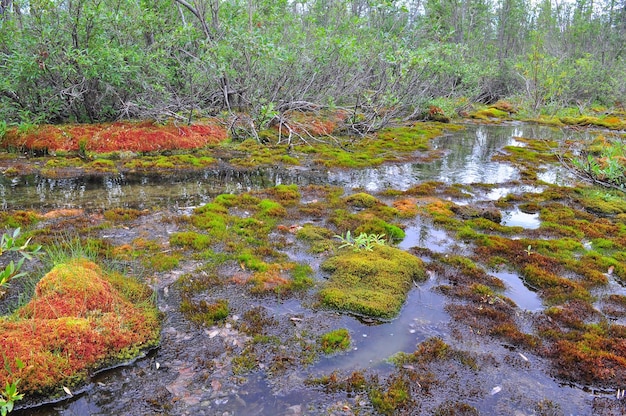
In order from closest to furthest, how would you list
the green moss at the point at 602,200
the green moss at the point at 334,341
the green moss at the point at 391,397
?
the green moss at the point at 391,397 < the green moss at the point at 334,341 < the green moss at the point at 602,200

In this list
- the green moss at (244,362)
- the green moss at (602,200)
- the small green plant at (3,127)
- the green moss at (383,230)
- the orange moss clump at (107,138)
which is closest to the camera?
the green moss at (244,362)

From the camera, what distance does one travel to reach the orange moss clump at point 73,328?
4285 millimetres

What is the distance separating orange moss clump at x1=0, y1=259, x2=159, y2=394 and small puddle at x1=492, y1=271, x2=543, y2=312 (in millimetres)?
5114

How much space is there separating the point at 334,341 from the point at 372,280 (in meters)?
1.65

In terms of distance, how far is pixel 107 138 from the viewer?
49.1ft

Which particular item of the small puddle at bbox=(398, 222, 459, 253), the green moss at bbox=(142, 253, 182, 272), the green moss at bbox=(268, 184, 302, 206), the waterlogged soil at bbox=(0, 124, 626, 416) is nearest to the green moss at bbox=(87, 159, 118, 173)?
the waterlogged soil at bbox=(0, 124, 626, 416)

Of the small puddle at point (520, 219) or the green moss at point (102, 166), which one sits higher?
the green moss at point (102, 166)

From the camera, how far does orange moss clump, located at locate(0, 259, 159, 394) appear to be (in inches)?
169

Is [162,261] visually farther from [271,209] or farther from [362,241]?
[362,241]

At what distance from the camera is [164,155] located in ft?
49.5

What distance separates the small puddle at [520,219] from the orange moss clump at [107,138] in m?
11.1

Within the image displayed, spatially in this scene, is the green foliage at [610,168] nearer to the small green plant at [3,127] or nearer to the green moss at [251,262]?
the green moss at [251,262]

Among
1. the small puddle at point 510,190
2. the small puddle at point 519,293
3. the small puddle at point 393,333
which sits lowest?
the small puddle at point 393,333

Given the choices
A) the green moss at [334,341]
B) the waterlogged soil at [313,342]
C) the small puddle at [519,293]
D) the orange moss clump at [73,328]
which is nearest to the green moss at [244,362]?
the waterlogged soil at [313,342]
